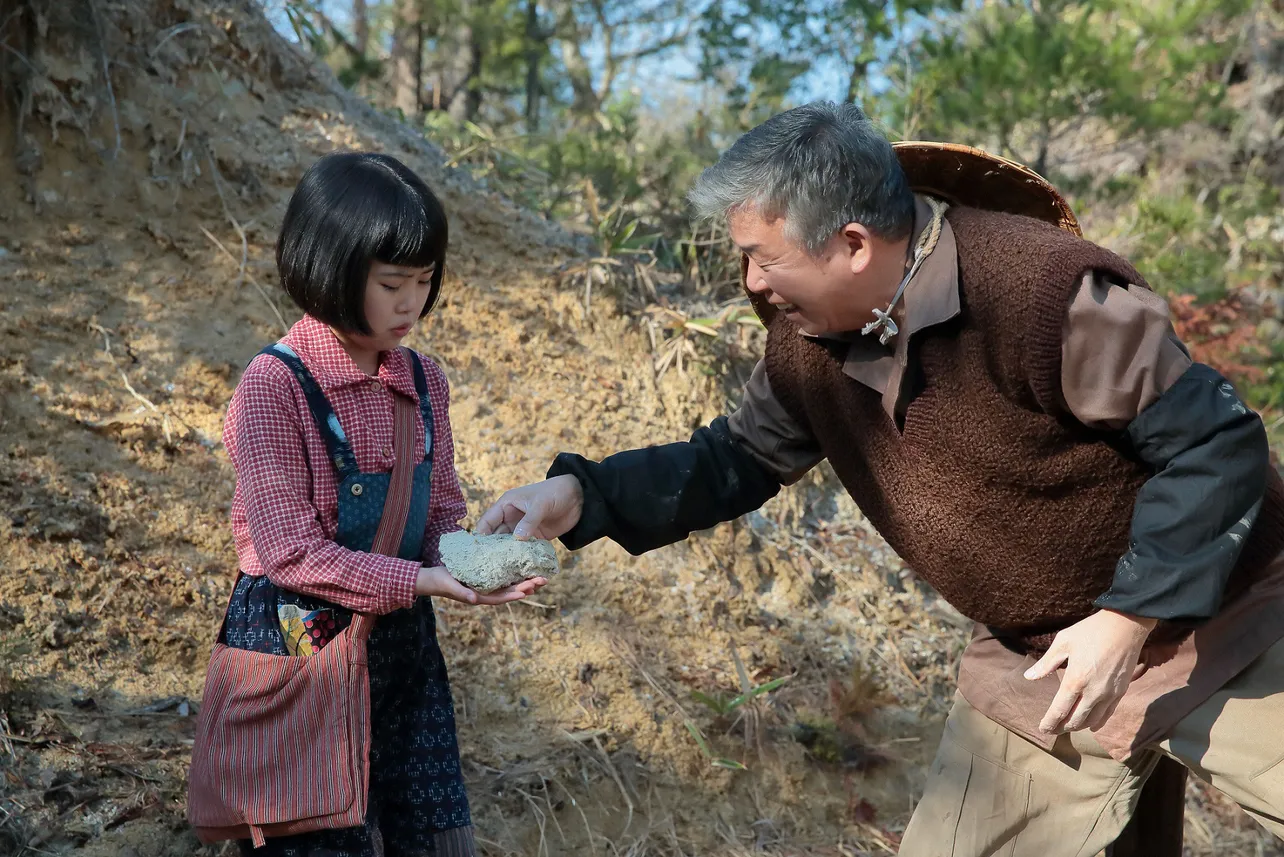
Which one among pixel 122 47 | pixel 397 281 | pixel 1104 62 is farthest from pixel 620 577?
pixel 1104 62

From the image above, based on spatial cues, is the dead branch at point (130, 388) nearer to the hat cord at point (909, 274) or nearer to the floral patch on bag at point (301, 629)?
the floral patch on bag at point (301, 629)

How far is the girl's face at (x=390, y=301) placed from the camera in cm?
213

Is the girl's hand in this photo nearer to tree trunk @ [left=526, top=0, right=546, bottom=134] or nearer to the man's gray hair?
the man's gray hair

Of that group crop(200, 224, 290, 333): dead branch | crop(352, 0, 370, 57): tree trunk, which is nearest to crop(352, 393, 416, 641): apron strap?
crop(200, 224, 290, 333): dead branch

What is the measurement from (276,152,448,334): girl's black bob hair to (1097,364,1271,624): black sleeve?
56.3 inches

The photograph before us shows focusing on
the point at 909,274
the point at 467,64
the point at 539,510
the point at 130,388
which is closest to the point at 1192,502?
the point at 909,274

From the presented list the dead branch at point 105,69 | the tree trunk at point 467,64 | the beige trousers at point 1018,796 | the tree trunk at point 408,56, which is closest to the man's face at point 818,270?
the beige trousers at point 1018,796

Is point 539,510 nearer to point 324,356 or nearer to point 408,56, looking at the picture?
point 324,356

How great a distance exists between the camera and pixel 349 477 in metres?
2.16

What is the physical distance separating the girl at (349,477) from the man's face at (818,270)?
649 mm

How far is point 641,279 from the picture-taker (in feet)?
16.8

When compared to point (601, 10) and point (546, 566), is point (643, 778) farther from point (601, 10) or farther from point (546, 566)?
point (601, 10)

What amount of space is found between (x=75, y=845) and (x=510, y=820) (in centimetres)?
112

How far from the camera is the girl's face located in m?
2.13
